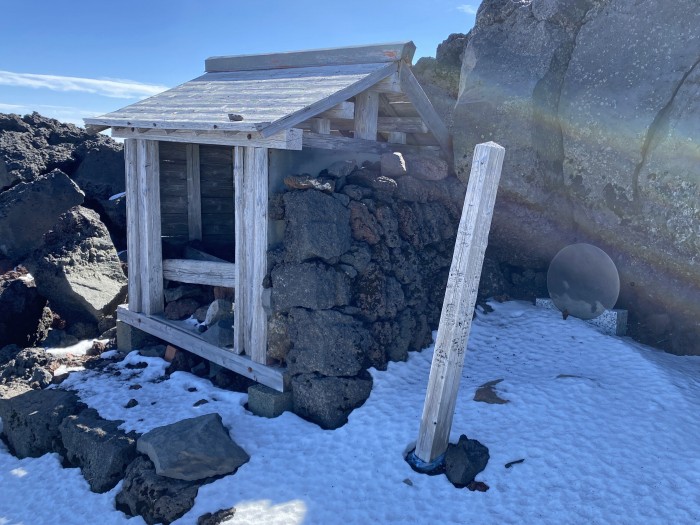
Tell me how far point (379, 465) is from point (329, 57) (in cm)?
A: 523

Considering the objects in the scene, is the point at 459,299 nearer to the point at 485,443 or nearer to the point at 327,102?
the point at 485,443

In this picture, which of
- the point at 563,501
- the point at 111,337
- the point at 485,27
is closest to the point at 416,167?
the point at 485,27

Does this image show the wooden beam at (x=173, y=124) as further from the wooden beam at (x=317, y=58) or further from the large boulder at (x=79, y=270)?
the large boulder at (x=79, y=270)

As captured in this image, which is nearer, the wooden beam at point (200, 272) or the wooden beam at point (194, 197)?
the wooden beam at point (200, 272)

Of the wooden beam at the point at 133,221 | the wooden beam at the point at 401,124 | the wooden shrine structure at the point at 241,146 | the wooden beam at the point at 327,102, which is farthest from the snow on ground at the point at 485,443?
the wooden beam at the point at 401,124

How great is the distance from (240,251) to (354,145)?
6.38 feet

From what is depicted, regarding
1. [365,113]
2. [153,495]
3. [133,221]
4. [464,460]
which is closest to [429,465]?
[464,460]

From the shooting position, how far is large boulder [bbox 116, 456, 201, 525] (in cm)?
500

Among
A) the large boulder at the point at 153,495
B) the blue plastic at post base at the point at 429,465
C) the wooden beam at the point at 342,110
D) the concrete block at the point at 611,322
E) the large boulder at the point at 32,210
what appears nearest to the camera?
the large boulder at the point at 153,495

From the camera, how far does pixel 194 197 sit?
910cm

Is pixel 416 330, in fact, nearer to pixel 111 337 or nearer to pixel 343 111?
pixel 343 111

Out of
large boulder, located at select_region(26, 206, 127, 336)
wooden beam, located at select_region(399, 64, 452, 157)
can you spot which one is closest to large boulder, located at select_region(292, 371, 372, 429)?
wooden beam, located at select_region(399, 64, 452, 157)

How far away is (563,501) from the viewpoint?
4703mm

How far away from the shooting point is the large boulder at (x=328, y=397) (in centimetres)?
599
